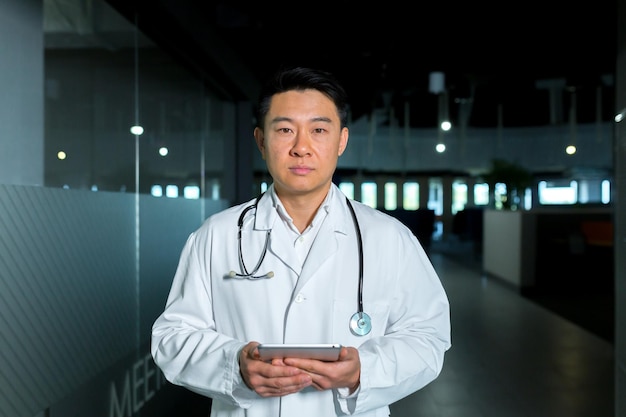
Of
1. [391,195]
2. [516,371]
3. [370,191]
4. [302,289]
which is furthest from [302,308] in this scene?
[391,195]

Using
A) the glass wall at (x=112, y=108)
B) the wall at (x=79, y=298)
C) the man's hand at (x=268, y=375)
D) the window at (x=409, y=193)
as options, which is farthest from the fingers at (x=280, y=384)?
the window at (x=409, y=193)

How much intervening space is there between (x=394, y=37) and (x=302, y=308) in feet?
21.7

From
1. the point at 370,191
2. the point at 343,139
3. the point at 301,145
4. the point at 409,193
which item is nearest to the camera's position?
the point at 301,145

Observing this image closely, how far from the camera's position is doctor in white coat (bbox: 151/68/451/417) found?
4.18 feet

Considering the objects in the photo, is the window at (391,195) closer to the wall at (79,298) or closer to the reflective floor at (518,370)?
the reflective floor at (518,370)

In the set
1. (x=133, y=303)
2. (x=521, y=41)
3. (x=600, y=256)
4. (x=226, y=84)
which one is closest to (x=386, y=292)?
(x=133, y=303)

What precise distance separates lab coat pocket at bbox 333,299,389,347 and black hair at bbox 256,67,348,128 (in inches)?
19.8

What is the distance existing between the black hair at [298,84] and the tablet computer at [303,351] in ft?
1.87

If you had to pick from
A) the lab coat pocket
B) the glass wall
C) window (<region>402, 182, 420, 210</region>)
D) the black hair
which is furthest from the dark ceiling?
window (<region>402, 182, 420, 210</region>)

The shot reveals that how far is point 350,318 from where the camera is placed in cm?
134

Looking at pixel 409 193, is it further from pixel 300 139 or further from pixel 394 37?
pixel 300 139

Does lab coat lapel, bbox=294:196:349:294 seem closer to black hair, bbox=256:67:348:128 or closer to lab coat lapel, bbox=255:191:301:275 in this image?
lab coat lapel, bbox=255:191:301:275

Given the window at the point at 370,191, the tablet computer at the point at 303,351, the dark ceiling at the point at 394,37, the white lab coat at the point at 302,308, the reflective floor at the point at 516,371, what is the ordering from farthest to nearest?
the window at the point at 370,191 → the dark ceiling at the point at 394,37 → the reflective floor at the point at 516,371 → the white lab coat at the point at 302,308 → the tablet computer at the point at 303,351

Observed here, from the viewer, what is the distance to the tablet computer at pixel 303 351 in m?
1.11
